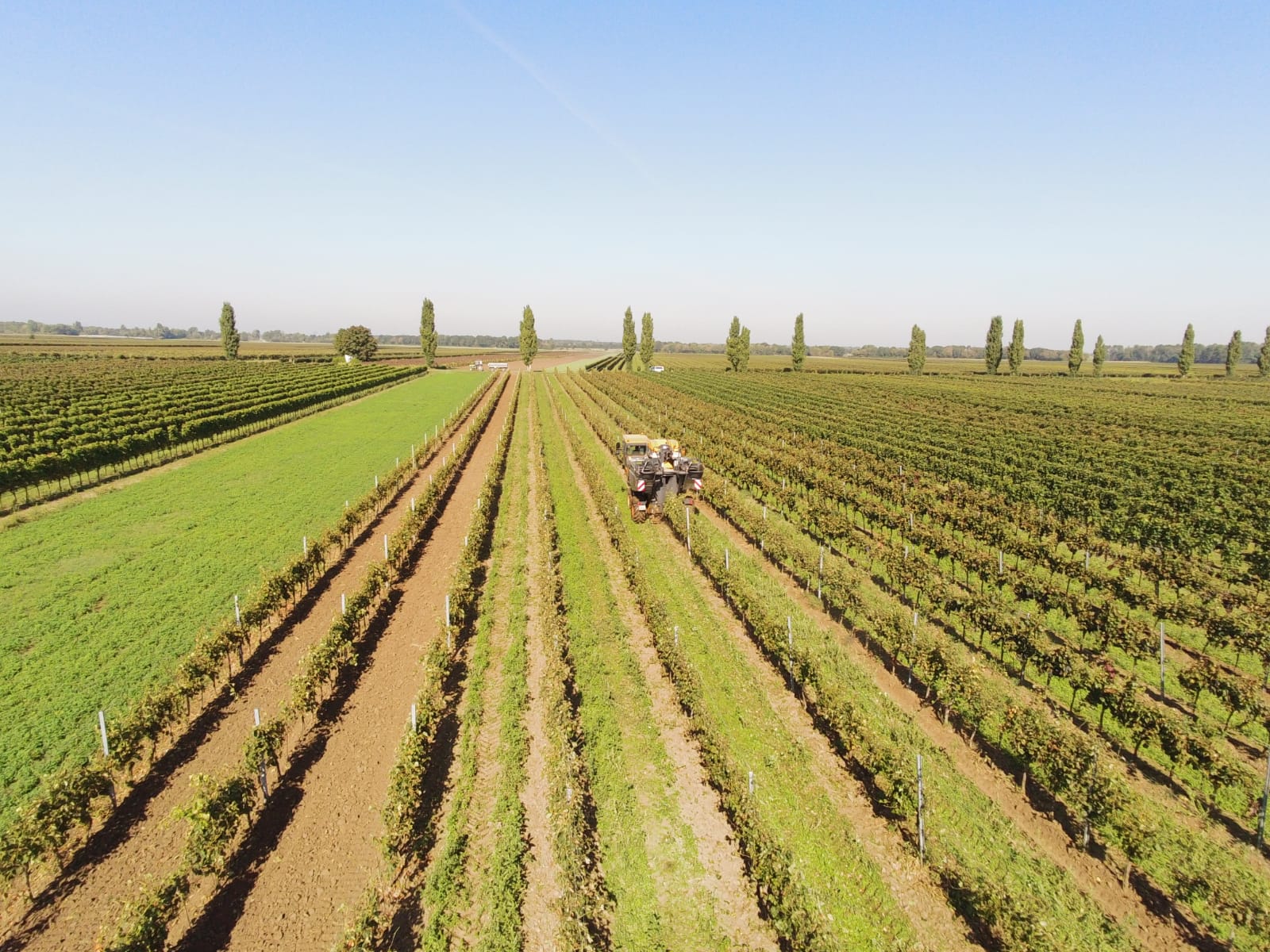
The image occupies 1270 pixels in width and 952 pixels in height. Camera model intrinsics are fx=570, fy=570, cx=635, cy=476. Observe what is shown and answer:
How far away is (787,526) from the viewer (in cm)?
2402

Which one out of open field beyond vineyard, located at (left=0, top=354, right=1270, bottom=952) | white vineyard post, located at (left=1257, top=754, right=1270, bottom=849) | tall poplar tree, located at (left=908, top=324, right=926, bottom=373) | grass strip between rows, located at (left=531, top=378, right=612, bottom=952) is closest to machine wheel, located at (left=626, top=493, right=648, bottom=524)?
open field beyond vineyard, located at (left=0, top=354, right=1270, bottom=952)

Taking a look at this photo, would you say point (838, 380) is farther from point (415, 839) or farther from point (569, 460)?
point (415, 839)

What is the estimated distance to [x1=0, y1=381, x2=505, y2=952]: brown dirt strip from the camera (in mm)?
7652

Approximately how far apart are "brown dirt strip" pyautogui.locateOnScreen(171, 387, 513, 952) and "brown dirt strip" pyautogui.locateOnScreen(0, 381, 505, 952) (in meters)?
1.18

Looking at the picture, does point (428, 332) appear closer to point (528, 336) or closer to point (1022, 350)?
point (528, 336)

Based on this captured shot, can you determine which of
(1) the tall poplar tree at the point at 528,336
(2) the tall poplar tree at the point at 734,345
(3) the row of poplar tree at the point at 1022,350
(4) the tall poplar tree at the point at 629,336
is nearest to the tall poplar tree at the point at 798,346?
(3) the row of poplar tree at the point at 1022,350

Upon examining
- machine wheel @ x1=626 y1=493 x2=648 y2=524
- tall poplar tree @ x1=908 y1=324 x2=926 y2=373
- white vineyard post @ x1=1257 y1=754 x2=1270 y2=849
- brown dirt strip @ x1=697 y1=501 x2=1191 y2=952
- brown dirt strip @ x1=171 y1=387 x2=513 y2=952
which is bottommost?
brown dirt strip @ x1=171 y1=387 x2=513 y2=952

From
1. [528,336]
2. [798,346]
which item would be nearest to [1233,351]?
[798,346]

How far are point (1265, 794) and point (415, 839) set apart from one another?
520 inches

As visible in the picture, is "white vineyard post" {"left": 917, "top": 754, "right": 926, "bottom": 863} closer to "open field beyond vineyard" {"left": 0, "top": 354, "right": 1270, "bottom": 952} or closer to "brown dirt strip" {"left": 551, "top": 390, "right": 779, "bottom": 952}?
"open field beyond vineyard" {"left": 0, "top": 354, "right": 1270, "bottom": 952}

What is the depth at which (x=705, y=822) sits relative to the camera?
9.40 meters

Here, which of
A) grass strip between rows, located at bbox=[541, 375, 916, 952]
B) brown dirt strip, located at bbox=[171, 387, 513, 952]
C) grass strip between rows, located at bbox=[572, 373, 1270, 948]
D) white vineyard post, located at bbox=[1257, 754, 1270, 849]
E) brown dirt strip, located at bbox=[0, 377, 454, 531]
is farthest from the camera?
brown dirt strip, located at bbox=[0, 377, 454, 531]

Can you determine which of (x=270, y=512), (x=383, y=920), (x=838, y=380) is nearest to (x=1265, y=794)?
(x=383, y=920)

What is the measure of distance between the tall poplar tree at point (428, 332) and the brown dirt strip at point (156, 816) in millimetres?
106482
